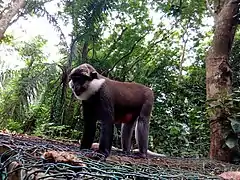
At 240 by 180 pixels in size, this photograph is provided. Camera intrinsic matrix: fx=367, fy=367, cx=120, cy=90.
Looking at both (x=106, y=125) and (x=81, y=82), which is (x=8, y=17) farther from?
(x=106, y=125)

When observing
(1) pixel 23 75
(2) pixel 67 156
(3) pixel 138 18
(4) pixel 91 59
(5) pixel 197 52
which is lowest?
(2) pixel 67 156

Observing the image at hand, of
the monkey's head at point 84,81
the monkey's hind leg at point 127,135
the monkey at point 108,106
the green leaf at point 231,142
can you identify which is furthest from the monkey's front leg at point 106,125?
the green leaf at point 231,142

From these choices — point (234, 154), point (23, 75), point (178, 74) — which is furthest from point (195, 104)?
point (23, 75)

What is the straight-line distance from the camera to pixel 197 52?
32.8 ft

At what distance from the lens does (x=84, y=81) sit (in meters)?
3.60

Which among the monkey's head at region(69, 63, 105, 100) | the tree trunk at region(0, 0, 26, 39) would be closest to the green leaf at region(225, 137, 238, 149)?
the monkey's head at region(69, 63, 105, 100)

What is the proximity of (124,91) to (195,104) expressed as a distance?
3776 millimetres

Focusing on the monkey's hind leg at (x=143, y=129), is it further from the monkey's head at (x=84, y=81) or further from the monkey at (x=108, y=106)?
the monkey's head at (x=84, y=81)

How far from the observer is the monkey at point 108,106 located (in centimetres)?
358

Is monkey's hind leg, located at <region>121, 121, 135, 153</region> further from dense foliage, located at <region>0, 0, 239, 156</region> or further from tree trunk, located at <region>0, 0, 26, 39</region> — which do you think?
tree trunk, located at <region>0, 0, 26, 39</region>

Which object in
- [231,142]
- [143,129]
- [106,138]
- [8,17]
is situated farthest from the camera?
[8,17]

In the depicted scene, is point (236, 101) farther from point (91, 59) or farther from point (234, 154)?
point (91, 59)

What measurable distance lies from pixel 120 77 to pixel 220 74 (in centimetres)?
287

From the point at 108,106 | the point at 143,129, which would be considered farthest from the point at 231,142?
the point at 108,106
